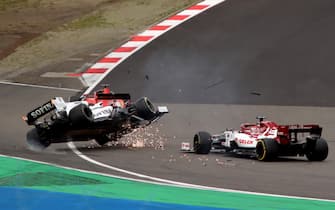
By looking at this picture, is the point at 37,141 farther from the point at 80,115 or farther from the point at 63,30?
the point at 63,30

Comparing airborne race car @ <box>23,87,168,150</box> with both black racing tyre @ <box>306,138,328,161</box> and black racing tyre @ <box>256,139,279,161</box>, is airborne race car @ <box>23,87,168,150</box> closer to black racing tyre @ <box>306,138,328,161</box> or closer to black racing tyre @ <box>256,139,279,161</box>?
black racing tyre @ <box>256,139,279,161</box>

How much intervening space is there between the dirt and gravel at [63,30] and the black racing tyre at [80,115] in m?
7.45

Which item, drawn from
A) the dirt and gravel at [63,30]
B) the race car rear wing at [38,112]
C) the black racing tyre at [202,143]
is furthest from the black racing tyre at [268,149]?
the dirt and gravel at [63,30]

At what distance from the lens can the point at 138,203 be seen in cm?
890

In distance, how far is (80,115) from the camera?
14500 mm

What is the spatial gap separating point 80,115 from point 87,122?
213 millimetres

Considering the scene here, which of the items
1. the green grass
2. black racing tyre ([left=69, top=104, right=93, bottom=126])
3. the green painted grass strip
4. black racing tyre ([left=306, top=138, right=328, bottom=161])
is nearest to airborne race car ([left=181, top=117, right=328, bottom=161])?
black racing tyre ([left=306, top=138, right=328, bottom=161])

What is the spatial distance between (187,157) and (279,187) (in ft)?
11.7

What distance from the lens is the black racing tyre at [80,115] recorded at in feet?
47.6

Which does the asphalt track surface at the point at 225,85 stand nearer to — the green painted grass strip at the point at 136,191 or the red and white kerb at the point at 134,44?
the red and white kerb at the point at 134,44

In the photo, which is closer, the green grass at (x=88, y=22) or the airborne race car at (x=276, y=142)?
the airborne race car at (x=276, y=142)

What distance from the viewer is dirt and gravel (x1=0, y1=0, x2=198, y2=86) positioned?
78.9 feet

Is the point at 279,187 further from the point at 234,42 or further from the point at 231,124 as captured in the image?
the point at 234,42

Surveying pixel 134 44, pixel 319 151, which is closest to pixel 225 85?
pixel 134 44
